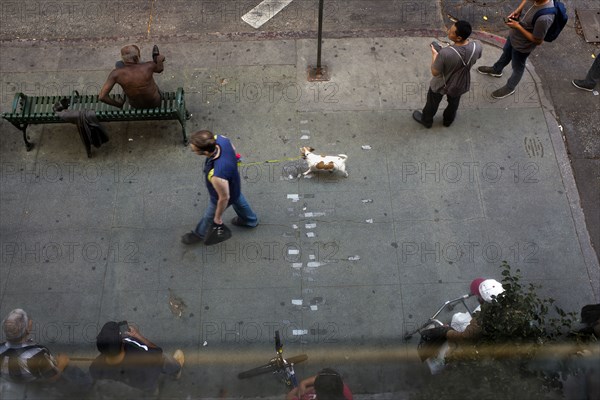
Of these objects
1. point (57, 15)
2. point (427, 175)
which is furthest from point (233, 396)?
point (57, 15)

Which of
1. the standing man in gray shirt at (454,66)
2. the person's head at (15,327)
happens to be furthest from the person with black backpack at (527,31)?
the person's head at (15,327)

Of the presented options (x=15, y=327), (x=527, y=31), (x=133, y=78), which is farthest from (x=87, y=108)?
(x=527, y=31)

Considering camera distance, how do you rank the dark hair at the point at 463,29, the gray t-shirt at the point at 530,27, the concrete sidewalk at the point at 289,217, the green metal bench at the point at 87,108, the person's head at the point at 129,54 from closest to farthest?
the concrete sidewalk at the point at 289,217
the dark hair at the point at 463,29
the person's head at the point at 129,54
the gray t-shirt at the point at 530,27
the green metal bench at the point at 87,108

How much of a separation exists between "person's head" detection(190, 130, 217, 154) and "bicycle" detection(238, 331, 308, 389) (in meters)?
1.90

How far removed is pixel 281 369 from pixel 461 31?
13.4ft

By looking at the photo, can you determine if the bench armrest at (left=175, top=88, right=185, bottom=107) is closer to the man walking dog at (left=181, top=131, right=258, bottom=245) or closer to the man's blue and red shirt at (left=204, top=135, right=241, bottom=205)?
the man walking dog at (left=181, top=131, right=258, bottom=245)

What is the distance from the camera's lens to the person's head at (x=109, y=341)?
4392 mm

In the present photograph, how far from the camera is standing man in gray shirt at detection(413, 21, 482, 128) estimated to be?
6145mm

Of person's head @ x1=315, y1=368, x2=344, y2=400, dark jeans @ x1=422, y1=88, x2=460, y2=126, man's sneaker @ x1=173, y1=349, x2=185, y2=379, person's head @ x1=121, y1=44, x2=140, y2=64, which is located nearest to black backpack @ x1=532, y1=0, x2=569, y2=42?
dark jeans @ x1=422, y1=88, x2=460, y2=126

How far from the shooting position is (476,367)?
4.06m

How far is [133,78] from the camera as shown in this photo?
21.5 ft

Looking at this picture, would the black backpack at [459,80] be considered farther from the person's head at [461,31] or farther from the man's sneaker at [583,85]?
the man's sneaker at [583,85]

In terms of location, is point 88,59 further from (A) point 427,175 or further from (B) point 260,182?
(A) point 427,175

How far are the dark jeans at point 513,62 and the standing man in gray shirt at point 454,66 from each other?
1113 mm
